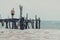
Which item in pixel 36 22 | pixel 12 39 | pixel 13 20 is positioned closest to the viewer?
pixel 12 39

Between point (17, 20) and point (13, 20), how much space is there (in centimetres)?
65

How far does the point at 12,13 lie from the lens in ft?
139

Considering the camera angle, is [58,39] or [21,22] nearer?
[58,39]

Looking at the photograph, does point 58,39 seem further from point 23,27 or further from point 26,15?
point 26,15

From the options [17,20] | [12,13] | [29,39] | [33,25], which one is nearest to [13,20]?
[17,20]

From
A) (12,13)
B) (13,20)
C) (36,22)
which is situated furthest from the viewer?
(36,22)

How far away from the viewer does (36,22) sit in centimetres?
4925

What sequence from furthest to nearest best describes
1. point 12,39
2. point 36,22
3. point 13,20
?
point 36,22 < point 13,20 < point 12,39

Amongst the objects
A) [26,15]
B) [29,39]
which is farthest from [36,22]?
[29,39]

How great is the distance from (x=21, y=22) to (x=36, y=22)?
555cm

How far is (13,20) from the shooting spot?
45812 millimetres

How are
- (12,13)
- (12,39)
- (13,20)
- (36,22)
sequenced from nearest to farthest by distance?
(12,39) → (12,13) → (13,20) → (36,22)

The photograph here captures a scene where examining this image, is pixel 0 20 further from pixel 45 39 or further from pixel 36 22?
pixel 45 39

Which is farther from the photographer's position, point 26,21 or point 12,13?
point 26,21
